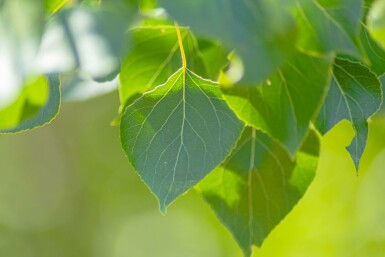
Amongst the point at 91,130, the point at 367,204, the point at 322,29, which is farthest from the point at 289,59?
the point at 91,130

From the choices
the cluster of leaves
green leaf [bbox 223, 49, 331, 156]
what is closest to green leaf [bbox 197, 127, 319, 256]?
the cluster of leaves

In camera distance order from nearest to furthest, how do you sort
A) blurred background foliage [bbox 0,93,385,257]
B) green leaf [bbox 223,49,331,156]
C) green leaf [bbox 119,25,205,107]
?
green leaf [bbox 223,49,331,156] < green leaf [bbox 119,25,205,107] < blurred background foliage [bbox 0,93,385,257]

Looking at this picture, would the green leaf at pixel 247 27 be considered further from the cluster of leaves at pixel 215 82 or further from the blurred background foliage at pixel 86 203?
the blurred background foliage at pixel 86 203

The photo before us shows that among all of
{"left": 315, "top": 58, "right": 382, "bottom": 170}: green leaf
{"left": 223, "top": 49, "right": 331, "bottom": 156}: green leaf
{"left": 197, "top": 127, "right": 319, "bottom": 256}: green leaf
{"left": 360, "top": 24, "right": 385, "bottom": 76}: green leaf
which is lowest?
{"left": 197, "top": 127, "right": 319, "bottom": 256}: green leaf

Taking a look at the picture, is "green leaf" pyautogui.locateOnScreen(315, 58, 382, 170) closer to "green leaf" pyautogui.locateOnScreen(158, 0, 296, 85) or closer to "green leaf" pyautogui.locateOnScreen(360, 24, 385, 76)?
"green leaf" pyautogui.locateOnScreen(360, 24, 385, 76)

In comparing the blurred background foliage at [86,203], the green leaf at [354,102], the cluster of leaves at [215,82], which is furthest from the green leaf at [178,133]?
the blurred background foliage at [86,203]

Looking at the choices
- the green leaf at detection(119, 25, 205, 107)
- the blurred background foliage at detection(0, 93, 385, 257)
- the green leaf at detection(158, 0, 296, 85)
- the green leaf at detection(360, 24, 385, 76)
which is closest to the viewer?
the green leaf at detection(158, 0, 296, 85)
